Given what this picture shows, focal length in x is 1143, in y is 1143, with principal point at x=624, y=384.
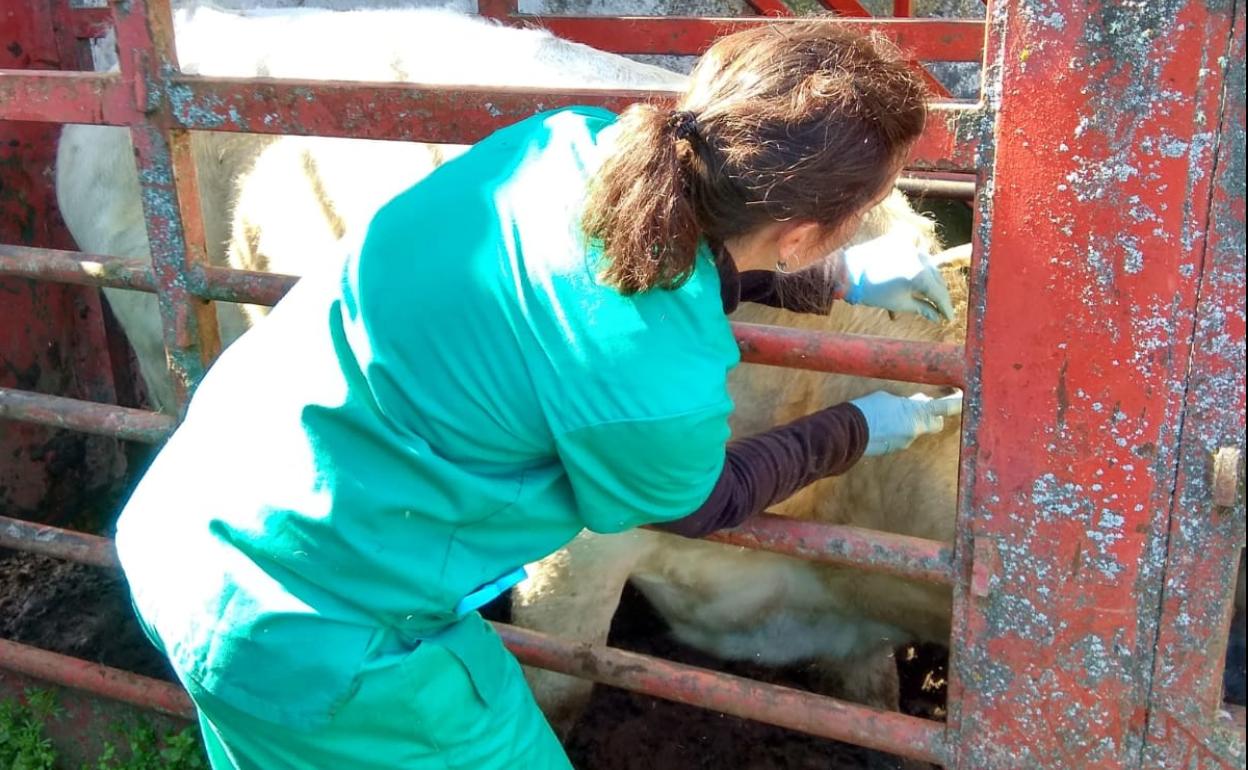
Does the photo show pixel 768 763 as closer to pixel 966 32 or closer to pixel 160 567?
pixel 160 567

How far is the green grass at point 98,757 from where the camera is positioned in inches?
104

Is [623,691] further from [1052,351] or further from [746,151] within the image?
[746,151]

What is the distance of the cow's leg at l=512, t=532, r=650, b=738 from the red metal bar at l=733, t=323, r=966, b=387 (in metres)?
0.83

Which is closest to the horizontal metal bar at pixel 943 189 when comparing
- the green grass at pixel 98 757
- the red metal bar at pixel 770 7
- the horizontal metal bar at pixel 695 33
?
the horizontal metal bar at pixel 695 33

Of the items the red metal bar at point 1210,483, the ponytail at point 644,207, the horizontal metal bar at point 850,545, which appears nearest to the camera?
the ponytail at point 644,207

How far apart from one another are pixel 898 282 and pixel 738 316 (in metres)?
0.45

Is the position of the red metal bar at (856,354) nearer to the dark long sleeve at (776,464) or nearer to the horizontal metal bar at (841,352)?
the horizontal metal bar at (841,352)

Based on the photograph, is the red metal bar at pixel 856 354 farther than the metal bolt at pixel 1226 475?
Yes

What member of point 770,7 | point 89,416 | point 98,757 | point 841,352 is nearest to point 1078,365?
point 841,352

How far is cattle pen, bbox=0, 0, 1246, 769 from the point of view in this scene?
1458 mm

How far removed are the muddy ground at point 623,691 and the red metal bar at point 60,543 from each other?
0.58 metres

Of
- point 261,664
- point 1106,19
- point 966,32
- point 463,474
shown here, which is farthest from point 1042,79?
point 966,32

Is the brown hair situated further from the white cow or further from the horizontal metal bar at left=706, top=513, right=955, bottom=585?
the white cow

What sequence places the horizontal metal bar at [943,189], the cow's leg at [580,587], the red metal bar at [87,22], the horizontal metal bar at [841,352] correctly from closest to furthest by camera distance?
the horizontal metal bar at [841,352] < the cow's leg at [580,587] < the horizontal metal bar at [943,189] < the red metal bar at [87,22]
